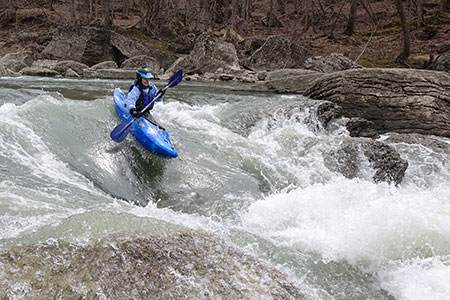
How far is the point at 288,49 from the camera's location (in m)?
17.1

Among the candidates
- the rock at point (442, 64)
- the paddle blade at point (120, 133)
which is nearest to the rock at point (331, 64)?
the rock at point (442, 64)

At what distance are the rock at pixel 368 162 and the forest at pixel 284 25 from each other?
Result: 11.7 m

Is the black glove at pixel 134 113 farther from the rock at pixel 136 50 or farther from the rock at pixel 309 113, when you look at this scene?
the rock at pixel 136 50

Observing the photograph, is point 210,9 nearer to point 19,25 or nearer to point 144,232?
point 19,25

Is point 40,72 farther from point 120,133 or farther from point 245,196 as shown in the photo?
point 245,196

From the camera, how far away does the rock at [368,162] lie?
557 centimetres

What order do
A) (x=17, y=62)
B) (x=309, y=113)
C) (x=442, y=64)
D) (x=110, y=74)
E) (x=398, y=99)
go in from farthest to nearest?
(x=17, y=62) < (x=110, y=74) < (x=442, y=64) < (x=398, y=99) < (x=309, y=113)

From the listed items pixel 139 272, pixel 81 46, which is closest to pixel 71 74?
pixel 81 46

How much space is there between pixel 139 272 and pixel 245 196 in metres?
2.46

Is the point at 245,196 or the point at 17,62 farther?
the point at 17,62

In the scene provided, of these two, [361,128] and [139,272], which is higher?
[139,272]

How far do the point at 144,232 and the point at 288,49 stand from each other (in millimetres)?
15336

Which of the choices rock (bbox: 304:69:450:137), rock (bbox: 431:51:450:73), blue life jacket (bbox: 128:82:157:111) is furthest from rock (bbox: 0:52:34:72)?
rock (bbox: 431:51:450:73)

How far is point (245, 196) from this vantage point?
4.84 m
